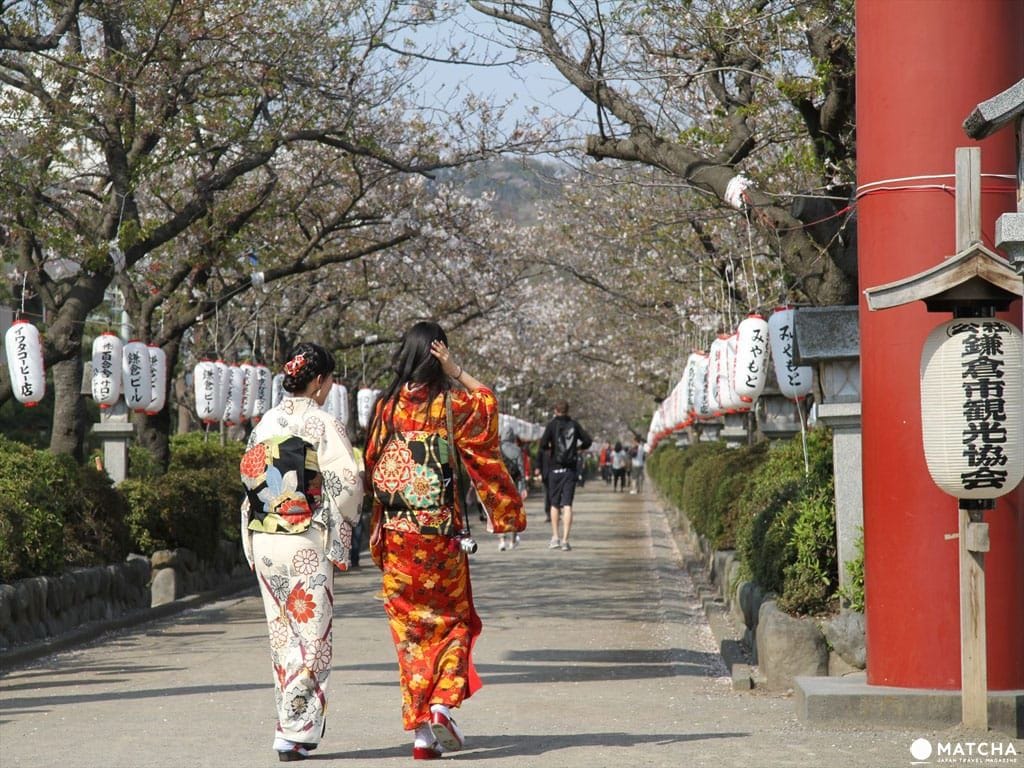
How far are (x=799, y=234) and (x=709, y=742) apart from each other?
475cm

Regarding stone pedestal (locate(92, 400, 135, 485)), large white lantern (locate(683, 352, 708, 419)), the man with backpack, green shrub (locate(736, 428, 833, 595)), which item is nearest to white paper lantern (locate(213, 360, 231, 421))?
stone pedestal (locate(92, 400, 135, 485))

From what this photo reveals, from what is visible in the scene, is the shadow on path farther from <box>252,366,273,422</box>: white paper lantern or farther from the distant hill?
<box>252,366,273,422</box>: white paper lantern

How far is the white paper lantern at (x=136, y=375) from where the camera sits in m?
16.2

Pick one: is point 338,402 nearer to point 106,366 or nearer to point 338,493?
point 106,366

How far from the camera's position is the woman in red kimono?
6746 mm

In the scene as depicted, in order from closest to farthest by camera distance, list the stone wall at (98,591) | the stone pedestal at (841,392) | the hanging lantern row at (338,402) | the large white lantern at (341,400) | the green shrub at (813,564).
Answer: the stone pedestal at (841,392), the green shrub at (813,564), the stone wall at (98,591), the hanging lantern row at (338,402), the large white lantern at (341,400)

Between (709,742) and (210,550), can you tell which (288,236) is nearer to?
(210,550)

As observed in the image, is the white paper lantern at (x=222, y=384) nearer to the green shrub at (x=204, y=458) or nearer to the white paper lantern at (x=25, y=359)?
the green shrub at (x=204, y=458)

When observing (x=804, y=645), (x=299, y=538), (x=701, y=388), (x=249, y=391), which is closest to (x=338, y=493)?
(x=299, y=538)

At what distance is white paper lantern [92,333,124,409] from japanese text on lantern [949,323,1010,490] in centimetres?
1132

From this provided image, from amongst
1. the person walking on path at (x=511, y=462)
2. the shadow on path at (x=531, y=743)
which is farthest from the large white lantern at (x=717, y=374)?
the shadow on path at (x=531, y=743)

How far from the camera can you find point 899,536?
743cm

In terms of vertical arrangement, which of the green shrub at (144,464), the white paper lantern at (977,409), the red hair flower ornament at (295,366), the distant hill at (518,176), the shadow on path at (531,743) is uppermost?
the distant hill at (518,176)

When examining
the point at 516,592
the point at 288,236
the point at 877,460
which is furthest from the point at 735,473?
the point at 288,236
